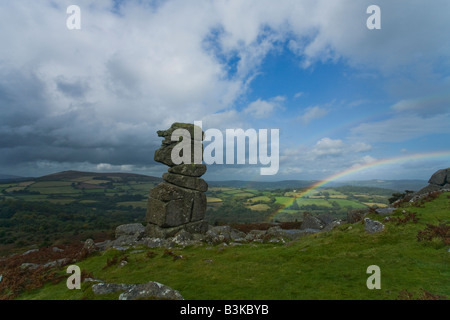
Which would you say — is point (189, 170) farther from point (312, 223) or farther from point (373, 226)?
point (373, 226)

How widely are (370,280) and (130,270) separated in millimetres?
14181

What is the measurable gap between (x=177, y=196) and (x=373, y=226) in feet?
68.4

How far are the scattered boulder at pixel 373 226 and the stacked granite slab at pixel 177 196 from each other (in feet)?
63.4

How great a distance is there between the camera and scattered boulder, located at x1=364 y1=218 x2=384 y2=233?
15.5 m

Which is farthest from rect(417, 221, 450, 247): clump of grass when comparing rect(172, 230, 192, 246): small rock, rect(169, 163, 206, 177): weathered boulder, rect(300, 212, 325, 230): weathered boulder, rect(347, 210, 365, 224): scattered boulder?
rect(169, 163, 206, 177): weathered boulder

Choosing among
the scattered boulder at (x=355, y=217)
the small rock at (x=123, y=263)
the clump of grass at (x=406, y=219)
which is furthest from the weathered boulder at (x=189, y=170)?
the clump of grass at (x=406, y=219)

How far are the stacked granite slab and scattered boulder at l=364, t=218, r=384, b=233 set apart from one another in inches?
761

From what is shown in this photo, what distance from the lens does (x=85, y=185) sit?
188500 millimetres

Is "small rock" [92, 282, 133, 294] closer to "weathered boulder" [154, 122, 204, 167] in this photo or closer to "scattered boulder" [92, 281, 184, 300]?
"scattered boulder" [92, 281, 184, 300]

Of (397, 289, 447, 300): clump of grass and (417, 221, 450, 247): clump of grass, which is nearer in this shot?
(397, 289, 447, 300): clump of grass

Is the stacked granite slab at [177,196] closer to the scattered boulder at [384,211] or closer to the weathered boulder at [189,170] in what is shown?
the weathered boulder at [189,170]
